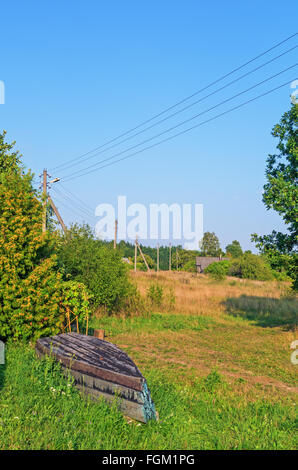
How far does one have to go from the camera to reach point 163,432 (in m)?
4.86

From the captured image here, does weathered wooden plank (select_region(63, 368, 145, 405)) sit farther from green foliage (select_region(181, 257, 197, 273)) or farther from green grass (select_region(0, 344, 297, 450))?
green foliage (select_region(181, 257, 197, 273))

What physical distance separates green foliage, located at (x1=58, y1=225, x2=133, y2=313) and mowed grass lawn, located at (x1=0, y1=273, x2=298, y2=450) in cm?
249

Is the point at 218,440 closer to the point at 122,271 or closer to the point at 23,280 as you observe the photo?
the point at 23,280

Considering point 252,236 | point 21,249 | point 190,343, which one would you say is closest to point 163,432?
point 21,249

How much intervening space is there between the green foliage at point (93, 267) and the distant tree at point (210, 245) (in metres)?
80.9

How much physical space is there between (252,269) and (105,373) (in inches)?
2019

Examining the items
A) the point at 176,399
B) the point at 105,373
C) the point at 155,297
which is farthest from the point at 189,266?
the point at 105,373

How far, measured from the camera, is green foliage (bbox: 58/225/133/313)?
56.4ft

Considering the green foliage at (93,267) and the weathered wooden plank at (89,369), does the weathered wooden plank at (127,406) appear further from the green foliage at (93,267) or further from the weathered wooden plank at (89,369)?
the green foliage at (93,267)

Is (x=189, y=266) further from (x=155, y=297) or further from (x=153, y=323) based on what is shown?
(x=153, y=323)

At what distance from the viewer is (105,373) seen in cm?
553

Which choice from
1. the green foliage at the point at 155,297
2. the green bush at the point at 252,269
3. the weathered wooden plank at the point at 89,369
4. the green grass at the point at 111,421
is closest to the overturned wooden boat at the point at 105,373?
the weathered wooden plank at the point at 89,369

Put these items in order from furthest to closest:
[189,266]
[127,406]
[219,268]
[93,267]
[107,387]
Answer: [189,266], [219,268], [93,267], [107,387], [127,406]

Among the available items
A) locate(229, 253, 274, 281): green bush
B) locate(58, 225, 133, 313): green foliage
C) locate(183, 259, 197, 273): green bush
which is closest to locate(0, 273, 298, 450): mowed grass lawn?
locate(58, 225, 133, 313): green foliage
